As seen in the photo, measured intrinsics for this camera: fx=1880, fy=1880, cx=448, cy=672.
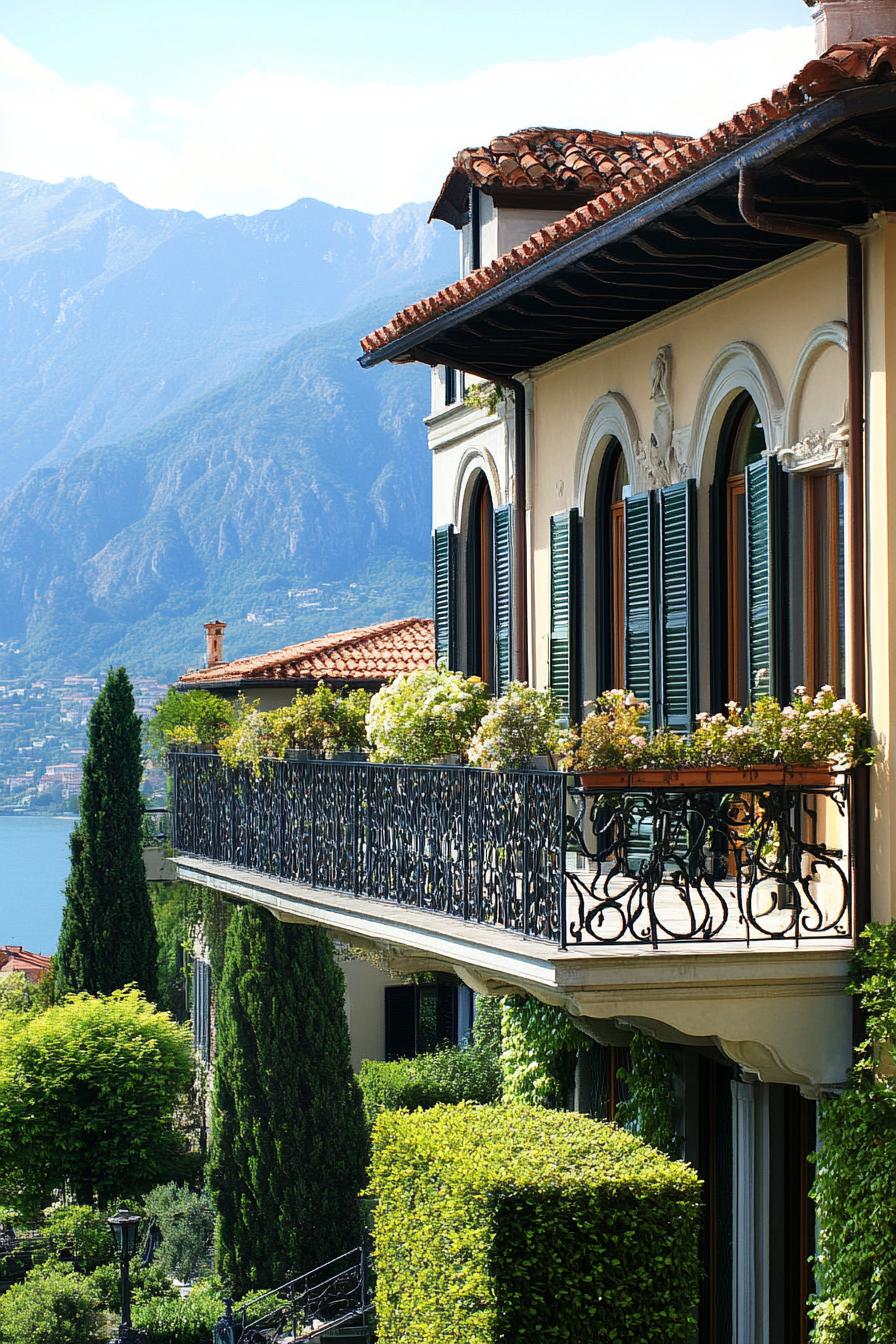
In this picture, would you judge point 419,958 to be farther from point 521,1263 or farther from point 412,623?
point 412,623

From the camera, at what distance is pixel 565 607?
14328mm

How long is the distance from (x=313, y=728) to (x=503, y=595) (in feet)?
6.52

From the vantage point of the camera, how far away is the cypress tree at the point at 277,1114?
23.3 meters

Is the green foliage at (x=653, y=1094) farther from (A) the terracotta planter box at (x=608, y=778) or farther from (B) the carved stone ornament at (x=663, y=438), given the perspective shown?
(B) the carved stone ornament at (x=663, y=438)

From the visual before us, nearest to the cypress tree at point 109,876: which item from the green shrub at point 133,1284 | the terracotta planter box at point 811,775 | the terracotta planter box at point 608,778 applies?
the green shrub at point 133,1284

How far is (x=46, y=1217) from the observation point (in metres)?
28.0

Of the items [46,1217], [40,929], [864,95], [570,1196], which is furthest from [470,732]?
[40,929]

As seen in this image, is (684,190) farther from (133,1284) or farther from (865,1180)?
(133,1284)

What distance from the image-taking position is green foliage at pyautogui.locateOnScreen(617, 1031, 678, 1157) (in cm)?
1227

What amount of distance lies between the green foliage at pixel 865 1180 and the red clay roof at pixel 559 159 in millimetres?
8087

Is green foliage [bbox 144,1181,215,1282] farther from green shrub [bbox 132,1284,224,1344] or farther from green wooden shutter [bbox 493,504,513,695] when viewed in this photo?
green wooden shutter [bbox 493,504,513,695]

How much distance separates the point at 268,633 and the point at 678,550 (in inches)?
7394

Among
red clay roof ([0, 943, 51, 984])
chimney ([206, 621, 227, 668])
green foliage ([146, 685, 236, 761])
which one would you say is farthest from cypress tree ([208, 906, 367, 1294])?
red clay roof ([0, 943, 51, 984])

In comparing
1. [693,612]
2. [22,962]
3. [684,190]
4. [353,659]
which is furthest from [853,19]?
[22,962]
